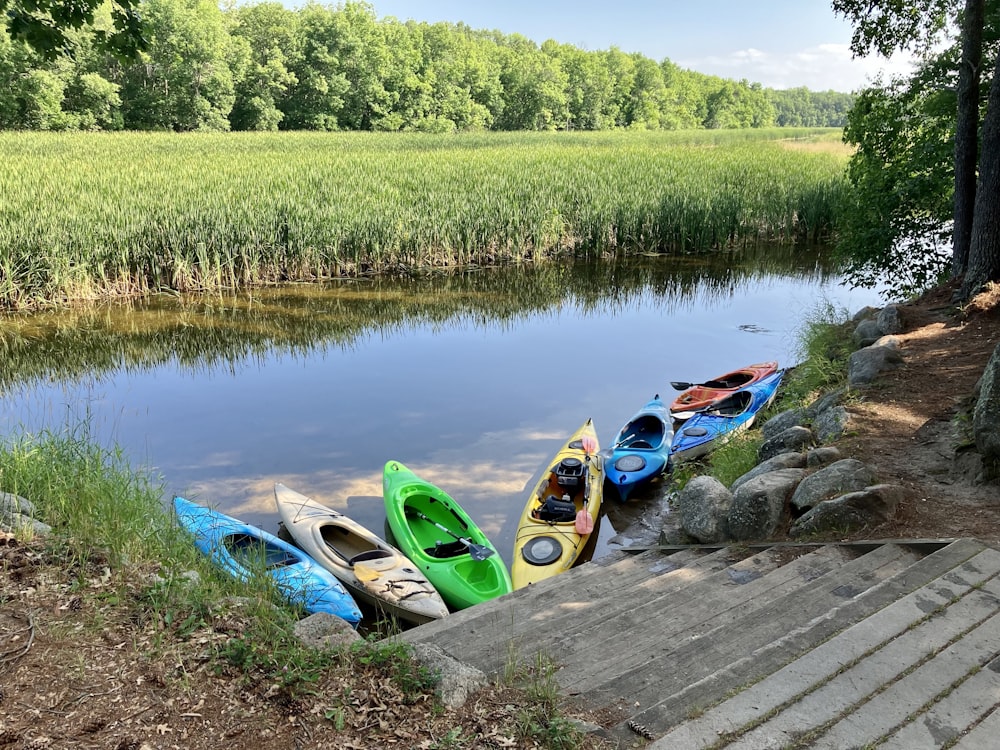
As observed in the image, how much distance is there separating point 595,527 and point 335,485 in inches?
98.5

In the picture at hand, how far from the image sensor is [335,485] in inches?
284

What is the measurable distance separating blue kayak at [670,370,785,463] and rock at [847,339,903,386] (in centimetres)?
135

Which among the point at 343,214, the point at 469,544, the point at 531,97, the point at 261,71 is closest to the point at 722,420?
the point at 469,544

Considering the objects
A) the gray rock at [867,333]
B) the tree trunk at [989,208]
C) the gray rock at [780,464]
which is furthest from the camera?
the gray rock at [867,333]

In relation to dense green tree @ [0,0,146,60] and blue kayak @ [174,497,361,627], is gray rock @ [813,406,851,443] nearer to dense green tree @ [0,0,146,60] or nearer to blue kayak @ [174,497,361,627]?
blue kayak @ [174,497,361,627]

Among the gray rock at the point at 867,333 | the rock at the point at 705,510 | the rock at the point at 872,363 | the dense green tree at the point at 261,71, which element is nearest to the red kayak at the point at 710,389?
the gray rock at the point at 867,333

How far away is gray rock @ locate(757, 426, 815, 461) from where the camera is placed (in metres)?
5.93

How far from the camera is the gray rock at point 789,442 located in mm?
5931

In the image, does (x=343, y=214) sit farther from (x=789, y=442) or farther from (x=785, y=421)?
(x=789, y=442)

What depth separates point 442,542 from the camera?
233 inches

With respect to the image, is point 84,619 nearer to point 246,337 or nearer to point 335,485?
point 335,485

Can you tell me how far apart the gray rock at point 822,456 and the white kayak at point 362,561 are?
2.76m

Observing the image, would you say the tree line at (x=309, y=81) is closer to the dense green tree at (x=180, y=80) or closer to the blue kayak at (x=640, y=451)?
the dense green tree at (x=180, y=80)

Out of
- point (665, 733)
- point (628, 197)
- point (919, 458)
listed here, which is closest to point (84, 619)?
point (665, 733)
